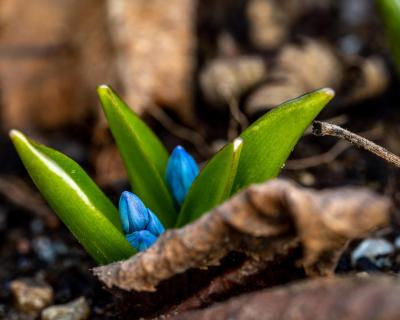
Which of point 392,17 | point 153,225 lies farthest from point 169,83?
point 153,225

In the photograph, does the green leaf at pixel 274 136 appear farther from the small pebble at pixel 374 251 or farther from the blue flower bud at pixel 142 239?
the small pebble at pixel 374 251

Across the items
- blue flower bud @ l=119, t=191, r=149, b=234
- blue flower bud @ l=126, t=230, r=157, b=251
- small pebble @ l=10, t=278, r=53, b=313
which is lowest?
small pebble @ l=10, t=278, r=53, b=313

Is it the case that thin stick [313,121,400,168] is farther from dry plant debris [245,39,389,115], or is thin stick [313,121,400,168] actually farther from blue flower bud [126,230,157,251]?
dry plant debris [245,39,389,115]

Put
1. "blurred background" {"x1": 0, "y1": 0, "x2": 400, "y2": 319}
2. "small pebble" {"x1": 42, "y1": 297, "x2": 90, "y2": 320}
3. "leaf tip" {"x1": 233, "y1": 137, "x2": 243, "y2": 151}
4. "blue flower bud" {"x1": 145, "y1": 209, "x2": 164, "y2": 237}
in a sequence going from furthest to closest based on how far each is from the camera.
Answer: "blurred background" {"x1": 0, "y1": 0, "x2": 400, "y2": 319}
"small pebble" {"x1": 42, "y1": 297, "x2": 90, "y2": 320}
"blue flower bud" {"x1": 145, "y1": 209, "x2": 164, "y2": 237}
"leaf tip" {"x1": 233, "y1": 137, "x2": 243, "y2": 151}

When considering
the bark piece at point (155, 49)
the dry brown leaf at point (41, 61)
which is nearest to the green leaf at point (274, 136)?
the bark piece at point (155, 49)

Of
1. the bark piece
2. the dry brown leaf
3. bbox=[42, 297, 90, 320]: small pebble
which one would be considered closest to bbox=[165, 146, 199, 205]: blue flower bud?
bbox=[42, 297, 90, 320]: small pebble

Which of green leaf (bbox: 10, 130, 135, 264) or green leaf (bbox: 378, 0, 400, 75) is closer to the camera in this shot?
green leaf (bbox: 10, 130, 135, 264)

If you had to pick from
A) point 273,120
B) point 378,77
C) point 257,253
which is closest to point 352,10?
point 378,77
